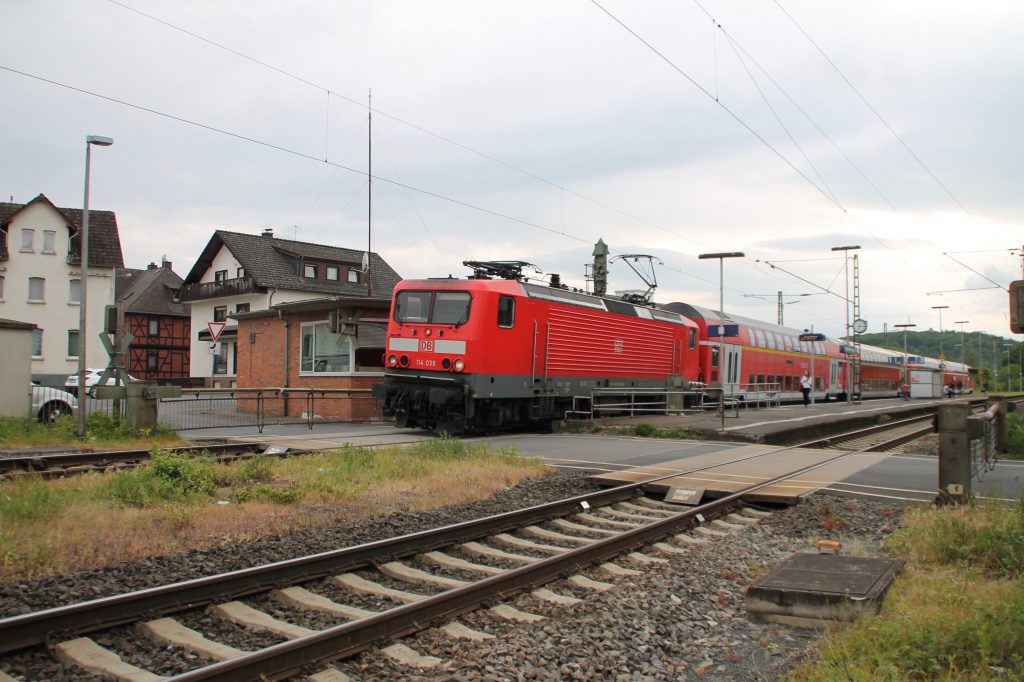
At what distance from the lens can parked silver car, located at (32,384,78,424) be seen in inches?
716

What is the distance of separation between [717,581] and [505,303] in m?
11.3

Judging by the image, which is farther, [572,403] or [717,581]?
[572,403]

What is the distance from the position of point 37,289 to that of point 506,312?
36.7 m

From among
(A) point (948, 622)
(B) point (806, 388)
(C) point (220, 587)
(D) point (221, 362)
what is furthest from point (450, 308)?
(D) point (221, 362)

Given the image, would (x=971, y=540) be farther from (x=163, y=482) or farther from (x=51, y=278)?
(x=51, y=278)

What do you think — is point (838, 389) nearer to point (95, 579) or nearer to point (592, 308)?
point (592, 308)

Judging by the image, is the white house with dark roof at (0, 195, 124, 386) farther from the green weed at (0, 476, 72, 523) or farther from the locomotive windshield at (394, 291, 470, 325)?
the green weed at (0, 476, 72, 523)

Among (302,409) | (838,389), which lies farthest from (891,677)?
(838,389)

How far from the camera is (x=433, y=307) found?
1720 cm

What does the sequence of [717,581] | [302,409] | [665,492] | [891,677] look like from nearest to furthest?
[891,677], [717,581], [665,492], [302,409]

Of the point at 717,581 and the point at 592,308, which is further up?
the point at 592,308

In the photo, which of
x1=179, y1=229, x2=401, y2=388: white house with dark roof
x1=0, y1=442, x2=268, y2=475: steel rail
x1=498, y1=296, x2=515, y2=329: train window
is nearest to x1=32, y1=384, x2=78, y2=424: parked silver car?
x1=0, y1=442, x2=268, y2=475: steel rail

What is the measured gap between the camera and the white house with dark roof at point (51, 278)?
42031 mm

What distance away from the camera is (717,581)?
20.5ft
